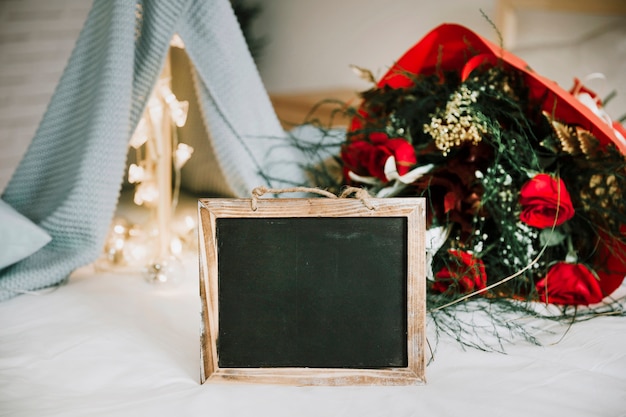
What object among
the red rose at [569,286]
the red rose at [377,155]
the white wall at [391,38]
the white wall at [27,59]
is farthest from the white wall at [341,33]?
the red rose at [569,286]

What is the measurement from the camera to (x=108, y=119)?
94cm

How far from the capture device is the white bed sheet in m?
0.56

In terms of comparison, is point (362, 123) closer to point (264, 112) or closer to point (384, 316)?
point (264, 112)

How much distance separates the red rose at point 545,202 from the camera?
2.66ft

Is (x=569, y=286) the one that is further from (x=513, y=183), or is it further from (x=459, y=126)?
(x=459, y=126)

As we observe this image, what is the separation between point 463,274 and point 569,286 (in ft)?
0.69

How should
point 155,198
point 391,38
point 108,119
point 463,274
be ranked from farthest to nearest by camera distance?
point 391,38
point 155,198
point 108,119
point 463,274

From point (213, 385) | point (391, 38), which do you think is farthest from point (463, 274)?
point (391, 38)

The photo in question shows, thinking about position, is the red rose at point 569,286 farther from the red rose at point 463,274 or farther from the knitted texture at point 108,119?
the knitted texture at point 108,119

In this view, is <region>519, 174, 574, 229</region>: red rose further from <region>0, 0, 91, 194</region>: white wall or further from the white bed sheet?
<region>0, 0, 91, 194</region>: white wall

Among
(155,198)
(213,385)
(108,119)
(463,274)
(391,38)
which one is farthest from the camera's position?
(391,38)

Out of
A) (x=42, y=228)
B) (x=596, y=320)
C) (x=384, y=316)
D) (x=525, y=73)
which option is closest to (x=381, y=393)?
(x=384, y=316)

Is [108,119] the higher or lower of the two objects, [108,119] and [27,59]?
the lower

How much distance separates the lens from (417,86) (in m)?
1.04
